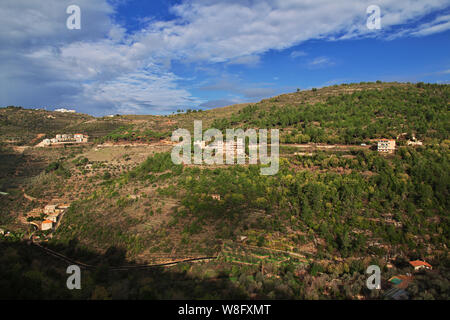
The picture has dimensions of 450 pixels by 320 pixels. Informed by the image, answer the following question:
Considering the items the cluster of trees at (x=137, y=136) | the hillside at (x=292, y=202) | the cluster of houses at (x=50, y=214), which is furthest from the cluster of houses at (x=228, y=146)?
the cluster of houses at (x=50, y=214)

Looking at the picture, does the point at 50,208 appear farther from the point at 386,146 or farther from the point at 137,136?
the point at 386,146

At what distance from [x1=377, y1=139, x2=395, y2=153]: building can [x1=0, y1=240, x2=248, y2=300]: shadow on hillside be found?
1798 cm

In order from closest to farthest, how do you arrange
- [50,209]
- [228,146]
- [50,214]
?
[50,214] < [50,209] < [228,146]

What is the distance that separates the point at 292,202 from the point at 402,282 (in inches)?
304

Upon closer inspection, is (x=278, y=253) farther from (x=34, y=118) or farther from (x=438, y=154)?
(x=34, y=118)

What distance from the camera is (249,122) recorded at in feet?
114

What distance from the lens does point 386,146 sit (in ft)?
72.6

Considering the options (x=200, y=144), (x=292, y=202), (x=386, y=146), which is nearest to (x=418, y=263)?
(x=292, y=202)

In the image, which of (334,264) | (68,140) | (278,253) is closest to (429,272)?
(334,264)

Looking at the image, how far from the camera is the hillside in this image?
1450cm

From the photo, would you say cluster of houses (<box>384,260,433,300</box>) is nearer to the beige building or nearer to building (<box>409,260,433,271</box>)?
building (<box>409,260,433,271</box>)

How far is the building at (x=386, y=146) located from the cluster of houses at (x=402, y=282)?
35.0ft

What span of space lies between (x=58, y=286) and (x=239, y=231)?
10120mm

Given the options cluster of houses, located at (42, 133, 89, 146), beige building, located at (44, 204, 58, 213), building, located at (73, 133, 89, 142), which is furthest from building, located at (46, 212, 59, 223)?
building, located at (73, 133, 89, 142)
